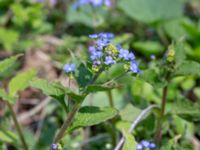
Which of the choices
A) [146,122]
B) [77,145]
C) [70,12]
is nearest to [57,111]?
[77,145]

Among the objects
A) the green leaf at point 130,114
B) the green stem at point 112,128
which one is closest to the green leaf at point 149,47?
the green stem at point 112,128

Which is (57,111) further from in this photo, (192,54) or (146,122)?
(192,54)

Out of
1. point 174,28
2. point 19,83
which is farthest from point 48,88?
point 174,28

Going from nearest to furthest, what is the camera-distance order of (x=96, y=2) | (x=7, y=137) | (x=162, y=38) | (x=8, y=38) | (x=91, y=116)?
(x=91, y=116) < (x=7, y=137) < (x=96, y=2) < (x=8, y=38) < (x=162, y=38)

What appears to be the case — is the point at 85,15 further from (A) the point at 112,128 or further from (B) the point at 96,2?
(A) the point at 112,128

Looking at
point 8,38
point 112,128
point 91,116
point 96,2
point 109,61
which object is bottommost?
point 112,128

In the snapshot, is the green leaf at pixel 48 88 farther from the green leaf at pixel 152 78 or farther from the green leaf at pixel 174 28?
the green leaf at pixel 174 28
